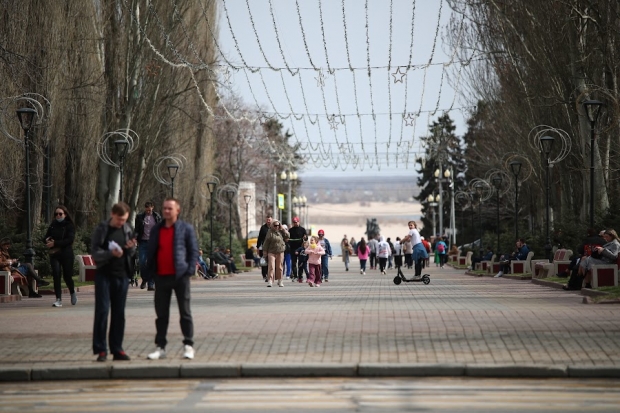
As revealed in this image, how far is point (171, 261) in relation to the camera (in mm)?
14445

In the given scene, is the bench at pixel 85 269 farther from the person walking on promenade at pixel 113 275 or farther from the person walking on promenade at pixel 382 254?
the person walking on promenade at pixel 113 275

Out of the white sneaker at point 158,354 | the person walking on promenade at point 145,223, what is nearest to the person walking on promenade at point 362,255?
the person walking on promenade at point 145,223

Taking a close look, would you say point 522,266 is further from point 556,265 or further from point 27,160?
point 27,160

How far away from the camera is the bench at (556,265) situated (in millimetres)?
36219

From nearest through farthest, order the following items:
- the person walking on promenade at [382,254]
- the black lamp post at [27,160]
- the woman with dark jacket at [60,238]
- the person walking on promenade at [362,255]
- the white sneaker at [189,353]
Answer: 1. the white sneaker at [189,353]
2. the woman with dark jacket at [60,238]
3. the black lamp post at [27,160]
4. the person walking on promenade at [382,254]
5. the person walking on promenade at [362,255]

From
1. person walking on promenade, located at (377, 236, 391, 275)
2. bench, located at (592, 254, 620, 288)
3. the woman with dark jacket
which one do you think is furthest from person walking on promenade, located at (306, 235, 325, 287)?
person walking on promenade, located at (377, 236, 391, 275)

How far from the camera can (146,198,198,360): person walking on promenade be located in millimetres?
14383

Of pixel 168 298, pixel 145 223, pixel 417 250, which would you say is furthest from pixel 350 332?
pixel 417 250

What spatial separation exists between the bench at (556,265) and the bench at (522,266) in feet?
19.3

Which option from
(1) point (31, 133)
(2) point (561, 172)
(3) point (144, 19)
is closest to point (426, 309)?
(1) point (31, 133)

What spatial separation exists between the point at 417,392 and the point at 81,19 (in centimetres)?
3507

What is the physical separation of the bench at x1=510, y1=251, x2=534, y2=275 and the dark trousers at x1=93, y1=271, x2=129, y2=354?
106 ft

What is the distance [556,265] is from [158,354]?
2394cm

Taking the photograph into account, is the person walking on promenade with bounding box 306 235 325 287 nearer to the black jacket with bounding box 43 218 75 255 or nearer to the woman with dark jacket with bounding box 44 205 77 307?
the woman with dark jacket with bounding box 44 205 77 307
